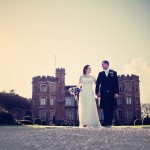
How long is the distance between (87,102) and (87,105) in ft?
0.39

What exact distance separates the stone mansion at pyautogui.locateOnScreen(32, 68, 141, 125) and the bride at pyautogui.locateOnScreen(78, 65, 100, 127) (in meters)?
45.0

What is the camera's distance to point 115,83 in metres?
10.1

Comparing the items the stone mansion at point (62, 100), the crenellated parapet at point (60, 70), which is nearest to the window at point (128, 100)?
the stone mansion at point (62, 100)

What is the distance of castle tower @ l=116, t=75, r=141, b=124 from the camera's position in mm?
56312

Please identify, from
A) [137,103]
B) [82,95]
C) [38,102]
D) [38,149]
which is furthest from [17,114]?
[38,149]

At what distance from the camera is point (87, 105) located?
1110cm

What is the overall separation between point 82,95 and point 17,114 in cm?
4655

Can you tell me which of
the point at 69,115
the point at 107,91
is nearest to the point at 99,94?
the point at 107,91

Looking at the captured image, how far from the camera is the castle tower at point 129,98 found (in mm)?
56312

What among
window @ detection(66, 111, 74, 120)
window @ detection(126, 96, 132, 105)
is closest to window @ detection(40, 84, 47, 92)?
window @ detection(66, 111, 74, 120)

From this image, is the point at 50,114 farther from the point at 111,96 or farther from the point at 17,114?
the point at 111,96

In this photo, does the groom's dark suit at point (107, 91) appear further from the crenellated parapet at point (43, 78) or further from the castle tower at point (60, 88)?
the castle tower at point (60, 88)

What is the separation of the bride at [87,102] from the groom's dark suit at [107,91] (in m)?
0.86

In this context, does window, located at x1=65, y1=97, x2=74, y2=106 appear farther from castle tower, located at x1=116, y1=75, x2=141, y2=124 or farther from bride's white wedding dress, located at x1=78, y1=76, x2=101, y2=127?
bride's white wedding dress, located at x1=78, y1=76, x2=101, y2=127
